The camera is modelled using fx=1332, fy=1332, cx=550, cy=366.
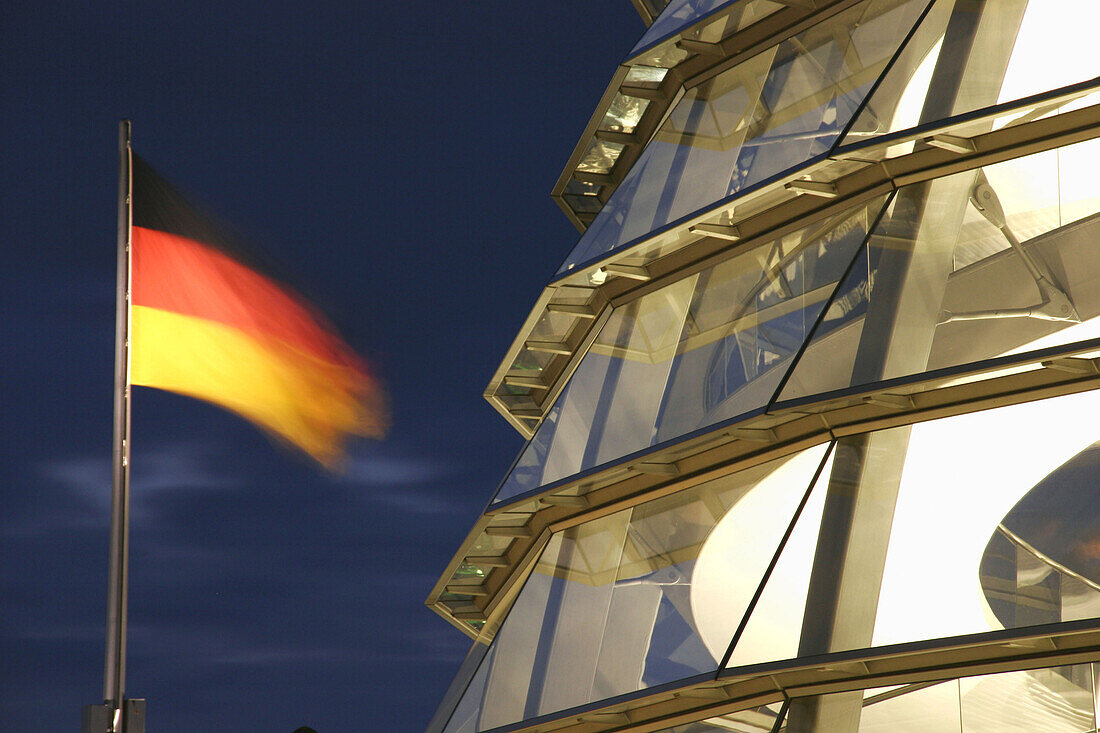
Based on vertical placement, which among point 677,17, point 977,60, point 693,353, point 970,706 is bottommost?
point 970,706

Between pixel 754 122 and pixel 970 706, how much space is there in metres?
5.54

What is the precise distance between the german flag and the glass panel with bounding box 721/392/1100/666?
579 centimetres

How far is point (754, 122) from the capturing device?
1185 cm

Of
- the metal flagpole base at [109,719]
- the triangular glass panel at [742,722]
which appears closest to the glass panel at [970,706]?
the triangular glass panel at [742,722]

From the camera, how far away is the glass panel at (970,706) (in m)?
8.23

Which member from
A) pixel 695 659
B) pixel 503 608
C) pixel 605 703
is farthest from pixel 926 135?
pixel 503 608

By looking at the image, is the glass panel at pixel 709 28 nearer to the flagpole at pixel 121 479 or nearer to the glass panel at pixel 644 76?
the glass panel at pixel 644 76

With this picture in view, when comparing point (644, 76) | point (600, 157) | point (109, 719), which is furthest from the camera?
point (600, 157)

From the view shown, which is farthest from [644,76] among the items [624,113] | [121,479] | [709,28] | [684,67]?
[121,479]

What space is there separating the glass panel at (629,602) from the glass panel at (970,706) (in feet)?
Answer: 3.08

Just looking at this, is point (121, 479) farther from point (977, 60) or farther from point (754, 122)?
point (977, 60)

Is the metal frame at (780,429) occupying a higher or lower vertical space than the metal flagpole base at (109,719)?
higher

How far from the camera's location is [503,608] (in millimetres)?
16422

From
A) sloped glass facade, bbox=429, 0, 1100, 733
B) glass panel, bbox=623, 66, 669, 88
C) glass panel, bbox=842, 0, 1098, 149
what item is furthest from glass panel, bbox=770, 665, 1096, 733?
glass panel, bbox=623, 66, 669, 88
